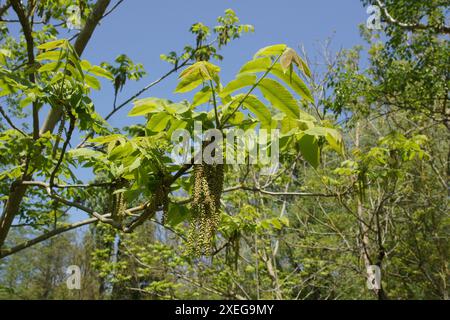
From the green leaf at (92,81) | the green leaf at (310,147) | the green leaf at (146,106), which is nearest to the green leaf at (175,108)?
the green leaf at (146,106)

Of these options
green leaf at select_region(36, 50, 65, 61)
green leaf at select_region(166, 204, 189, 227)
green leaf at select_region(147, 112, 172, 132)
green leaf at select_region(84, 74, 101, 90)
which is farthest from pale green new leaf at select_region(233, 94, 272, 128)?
green leaf at select_region(84, 74, 101, 90)

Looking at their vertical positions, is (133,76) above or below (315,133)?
above

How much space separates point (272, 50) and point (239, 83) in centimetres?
16

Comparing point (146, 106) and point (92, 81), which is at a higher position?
point (92, 81)

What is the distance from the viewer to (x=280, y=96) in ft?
4.90

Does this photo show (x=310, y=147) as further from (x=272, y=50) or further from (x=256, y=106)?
(x=272, y=50)

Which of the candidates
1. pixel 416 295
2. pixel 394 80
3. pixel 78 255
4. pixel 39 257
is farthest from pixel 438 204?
pixel 39 257

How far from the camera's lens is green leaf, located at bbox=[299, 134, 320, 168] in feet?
5.24

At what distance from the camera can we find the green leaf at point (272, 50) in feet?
4.77

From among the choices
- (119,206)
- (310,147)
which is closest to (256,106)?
(310,147)

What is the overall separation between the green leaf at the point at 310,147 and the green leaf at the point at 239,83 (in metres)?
0.30

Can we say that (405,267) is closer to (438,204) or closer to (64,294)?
(438,204)

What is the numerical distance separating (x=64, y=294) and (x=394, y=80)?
16.9 metres
